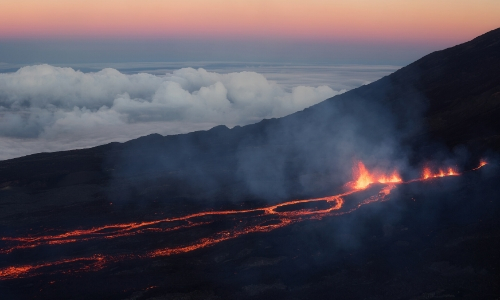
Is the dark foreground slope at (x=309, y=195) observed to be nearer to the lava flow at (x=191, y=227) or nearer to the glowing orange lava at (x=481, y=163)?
the glowing orange lava at (x=481, y=163)

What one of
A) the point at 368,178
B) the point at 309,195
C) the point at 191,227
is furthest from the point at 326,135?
the point at 191,227

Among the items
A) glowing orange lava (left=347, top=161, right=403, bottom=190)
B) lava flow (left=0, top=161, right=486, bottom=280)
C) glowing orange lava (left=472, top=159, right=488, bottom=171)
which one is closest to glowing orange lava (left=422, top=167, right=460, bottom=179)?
lava flow (left=0, top=161, right=486, bottom=280)

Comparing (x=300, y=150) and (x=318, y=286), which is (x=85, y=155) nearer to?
(x=300, y=150)

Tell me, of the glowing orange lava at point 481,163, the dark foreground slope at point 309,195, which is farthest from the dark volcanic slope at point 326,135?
the glowing orange lava at point 481,163

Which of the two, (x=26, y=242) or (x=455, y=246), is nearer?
(x=455, y=246)

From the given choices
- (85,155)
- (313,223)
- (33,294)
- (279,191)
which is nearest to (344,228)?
(313,223)

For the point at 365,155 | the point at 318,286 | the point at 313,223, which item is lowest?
the point at 318,286
